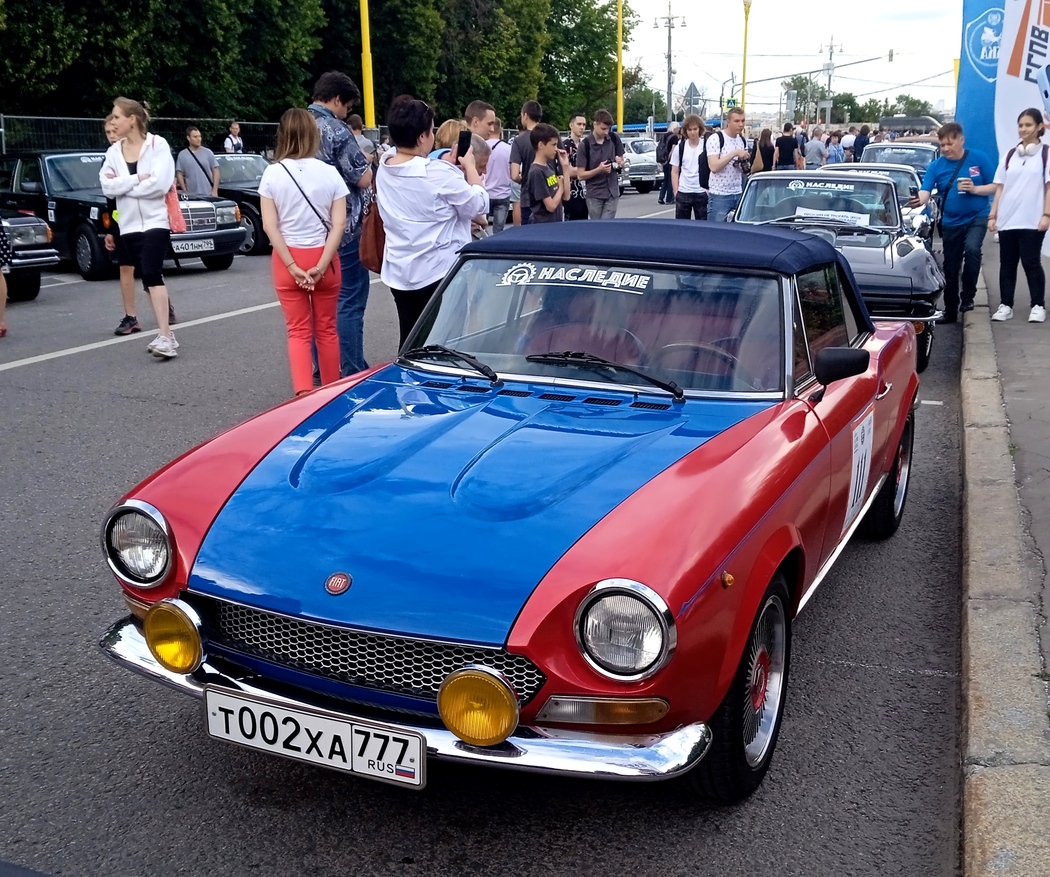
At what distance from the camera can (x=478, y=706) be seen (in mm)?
2699

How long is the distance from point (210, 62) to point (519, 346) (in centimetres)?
2814

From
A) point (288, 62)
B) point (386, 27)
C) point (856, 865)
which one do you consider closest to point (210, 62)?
point (288, 62)

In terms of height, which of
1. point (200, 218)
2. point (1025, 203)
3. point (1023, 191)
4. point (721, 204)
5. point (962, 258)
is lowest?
point (962, 258)

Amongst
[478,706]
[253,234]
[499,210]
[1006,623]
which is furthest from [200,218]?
[478,706]

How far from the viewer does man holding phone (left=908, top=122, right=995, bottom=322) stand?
10789 millimetres

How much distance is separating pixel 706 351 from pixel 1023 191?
7.51 meters

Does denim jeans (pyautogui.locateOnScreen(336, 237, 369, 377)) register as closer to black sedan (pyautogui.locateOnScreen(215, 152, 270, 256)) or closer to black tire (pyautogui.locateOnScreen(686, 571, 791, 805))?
black tire (pyautogui.locateOnScreen(686, 571, 791, 805))

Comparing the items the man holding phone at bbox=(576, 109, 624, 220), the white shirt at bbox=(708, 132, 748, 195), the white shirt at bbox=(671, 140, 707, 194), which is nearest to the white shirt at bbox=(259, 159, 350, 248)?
the man holding phone at bbox=(576, 109, 624, 220)

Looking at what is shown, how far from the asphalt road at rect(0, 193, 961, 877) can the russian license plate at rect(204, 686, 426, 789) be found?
322 millimetres

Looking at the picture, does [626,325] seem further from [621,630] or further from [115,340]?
[115,340]

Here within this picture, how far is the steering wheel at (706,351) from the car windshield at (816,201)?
7.02 m

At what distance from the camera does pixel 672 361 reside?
157 inches

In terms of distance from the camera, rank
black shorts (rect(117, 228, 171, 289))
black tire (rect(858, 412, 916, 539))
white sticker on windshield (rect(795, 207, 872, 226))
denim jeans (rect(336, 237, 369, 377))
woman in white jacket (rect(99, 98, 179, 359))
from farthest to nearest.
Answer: white sticker on windshield (rect(795, 207, 872, 226)) < black shorts (rect(117, 228, 171, 289)) < woman in white jacket (rect(99, 98, 179, 359)) < denim jeans (rect(336, 237, 369, 377)) < black tire (rect(858, 412, 916, 539))

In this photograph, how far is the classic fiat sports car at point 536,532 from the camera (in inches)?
108
